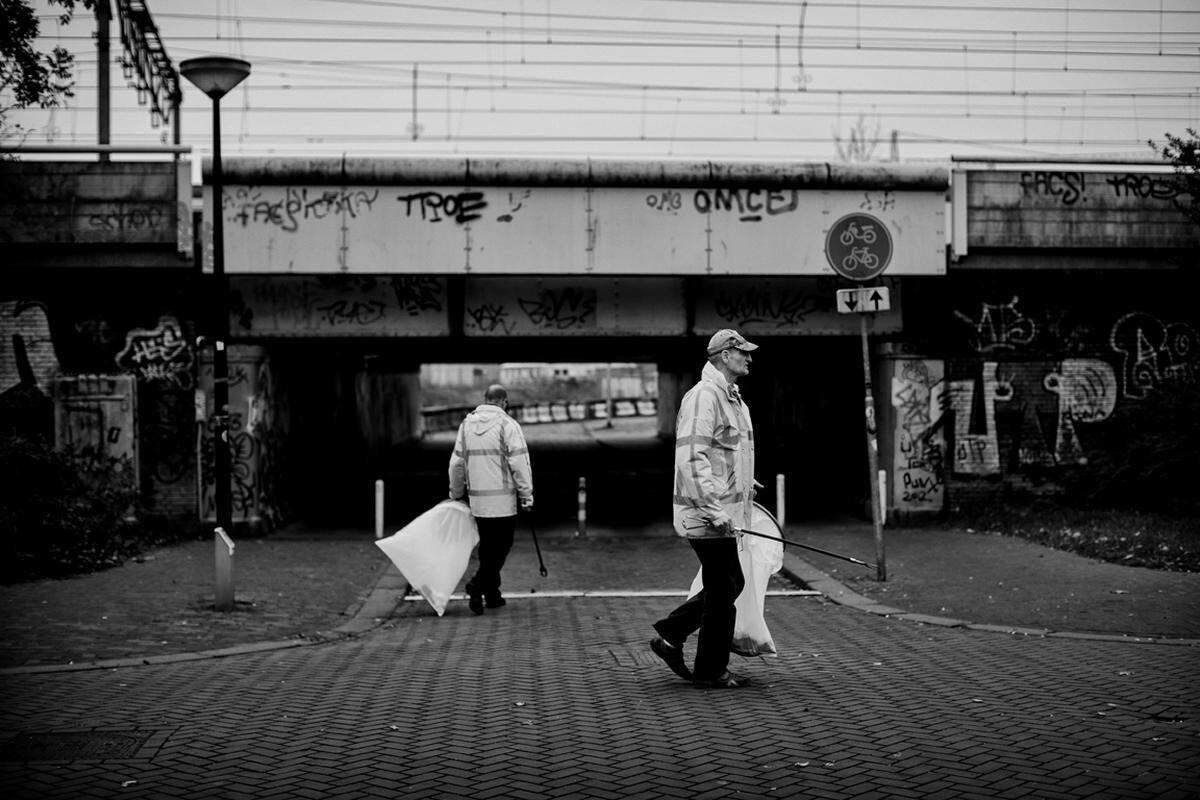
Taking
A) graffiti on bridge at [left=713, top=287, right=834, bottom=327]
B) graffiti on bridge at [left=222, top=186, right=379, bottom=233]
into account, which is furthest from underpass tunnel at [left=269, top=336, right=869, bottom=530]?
graffiti on bridge at [left=222, top=186, right=379, bottom=233]

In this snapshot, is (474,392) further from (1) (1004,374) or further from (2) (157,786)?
(2) (157,786)

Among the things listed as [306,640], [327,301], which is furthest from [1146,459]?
[306,640]

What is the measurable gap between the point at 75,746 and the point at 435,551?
4782 millimetres

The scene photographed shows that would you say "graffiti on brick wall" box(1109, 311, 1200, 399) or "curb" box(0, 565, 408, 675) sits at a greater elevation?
"graffiti on brick wall" box(1109, 311, 1200, 399)

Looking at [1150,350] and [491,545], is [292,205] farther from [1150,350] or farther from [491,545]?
[1150,350]

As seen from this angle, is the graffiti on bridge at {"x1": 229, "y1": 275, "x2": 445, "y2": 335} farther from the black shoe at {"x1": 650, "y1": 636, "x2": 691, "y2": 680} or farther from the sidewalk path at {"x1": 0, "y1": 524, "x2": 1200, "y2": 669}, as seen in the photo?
the black shoe at {"x1": 650, "y1": 636, "x2": 691, "y2": 680}

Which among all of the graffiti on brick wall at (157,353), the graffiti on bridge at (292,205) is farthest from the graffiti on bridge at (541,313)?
the graffiti on brick wall at (157,353)

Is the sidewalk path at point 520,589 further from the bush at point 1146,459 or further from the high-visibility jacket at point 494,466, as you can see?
the bush at point 1146,459

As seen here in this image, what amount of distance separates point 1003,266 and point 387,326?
847 centimetres

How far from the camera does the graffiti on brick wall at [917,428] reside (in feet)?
55.2

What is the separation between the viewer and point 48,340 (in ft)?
51.6

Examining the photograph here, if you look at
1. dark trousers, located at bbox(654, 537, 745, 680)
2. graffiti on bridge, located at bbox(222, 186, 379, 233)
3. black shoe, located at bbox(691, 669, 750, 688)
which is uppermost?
graffiti on bridge, located at bbox(222, 186, 379, 233)

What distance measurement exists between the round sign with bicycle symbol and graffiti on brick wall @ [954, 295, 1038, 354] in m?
5.41

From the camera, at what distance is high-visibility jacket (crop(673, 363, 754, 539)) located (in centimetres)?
680
